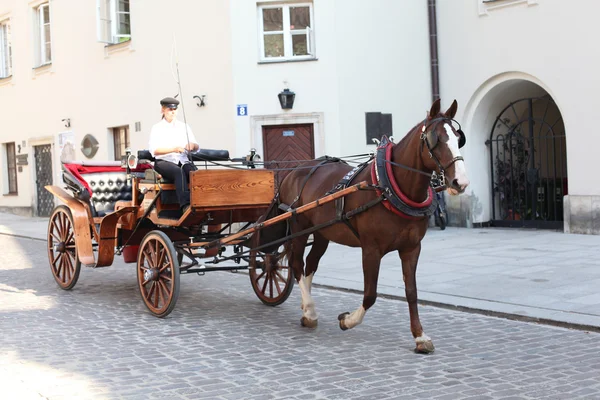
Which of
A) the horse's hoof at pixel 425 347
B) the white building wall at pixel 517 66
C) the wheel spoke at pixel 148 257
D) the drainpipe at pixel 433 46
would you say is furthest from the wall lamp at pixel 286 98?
the horse's hoof at pixel 425 347

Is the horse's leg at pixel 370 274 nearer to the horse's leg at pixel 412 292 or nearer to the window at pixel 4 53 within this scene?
the horse's leg at pixel 412 292

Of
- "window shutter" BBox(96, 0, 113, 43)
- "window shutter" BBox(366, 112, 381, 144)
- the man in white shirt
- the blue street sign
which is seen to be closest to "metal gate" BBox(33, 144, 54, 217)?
"window shutter" BBox(96, 0, 113, 43)

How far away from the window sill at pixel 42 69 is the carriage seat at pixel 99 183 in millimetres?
13608

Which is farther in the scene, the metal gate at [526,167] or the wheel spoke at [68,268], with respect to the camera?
the metal gate at [526,167]

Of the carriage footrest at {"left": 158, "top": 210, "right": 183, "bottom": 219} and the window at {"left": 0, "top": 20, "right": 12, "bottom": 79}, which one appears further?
the window at {"left": 0, "top": 20, "right": 12, "bottom": 79}

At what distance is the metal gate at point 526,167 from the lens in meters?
14.8

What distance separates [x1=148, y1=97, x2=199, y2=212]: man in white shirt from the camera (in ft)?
24.2

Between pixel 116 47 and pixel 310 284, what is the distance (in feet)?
44.0

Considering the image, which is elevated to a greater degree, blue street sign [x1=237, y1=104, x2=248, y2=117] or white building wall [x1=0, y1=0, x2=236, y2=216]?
white building wall [x1=0, y1=0, x2=236, y2=216]

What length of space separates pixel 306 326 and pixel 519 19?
9.60 metres

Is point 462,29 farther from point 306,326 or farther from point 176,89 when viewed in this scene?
point 306,326

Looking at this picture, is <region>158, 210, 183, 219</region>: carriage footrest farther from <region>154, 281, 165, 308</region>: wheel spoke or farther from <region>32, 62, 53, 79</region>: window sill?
<region>32, 62, 53, 79</region>: window sill

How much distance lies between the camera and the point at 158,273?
732cm

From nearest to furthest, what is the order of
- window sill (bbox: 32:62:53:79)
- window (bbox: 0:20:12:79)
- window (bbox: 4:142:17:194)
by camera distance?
window sill (bbox: 32:62:53:79) → window (bbox: 4:142:17:194) → window (bbox: 0:20:12:79)
